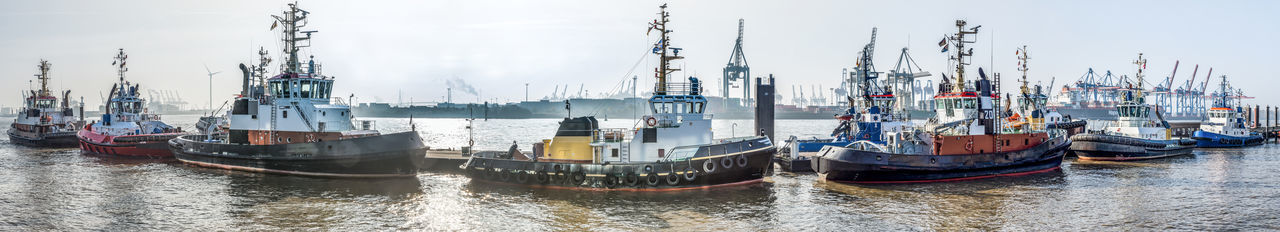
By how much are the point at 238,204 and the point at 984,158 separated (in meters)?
25.5

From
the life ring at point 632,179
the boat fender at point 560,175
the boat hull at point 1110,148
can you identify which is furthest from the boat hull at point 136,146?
the boat hull at point 1110,148

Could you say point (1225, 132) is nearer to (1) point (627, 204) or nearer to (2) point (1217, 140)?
(2) point (1217, 140)

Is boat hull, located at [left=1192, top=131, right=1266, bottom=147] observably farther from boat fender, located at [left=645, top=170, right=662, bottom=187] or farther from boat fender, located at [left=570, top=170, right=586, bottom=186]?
boat fender, located at [left=570, top=170, right=586, bottom=186]

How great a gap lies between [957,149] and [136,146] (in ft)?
134

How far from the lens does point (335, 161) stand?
2697 centimetres

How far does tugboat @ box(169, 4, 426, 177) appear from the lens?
26.8 m

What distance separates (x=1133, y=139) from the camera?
3834 centimetres

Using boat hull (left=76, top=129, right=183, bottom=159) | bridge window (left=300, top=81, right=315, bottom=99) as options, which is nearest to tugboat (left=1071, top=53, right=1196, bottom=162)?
bridge window (left=300, top=81, right=315, bottom=99)

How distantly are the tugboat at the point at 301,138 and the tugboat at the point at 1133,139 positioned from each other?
32.5 m

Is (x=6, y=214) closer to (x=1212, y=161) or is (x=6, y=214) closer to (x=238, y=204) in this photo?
(x=238, y=204)

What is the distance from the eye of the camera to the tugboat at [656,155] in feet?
75.6

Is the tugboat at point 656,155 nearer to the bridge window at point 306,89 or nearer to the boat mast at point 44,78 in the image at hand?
the bridge window at point 306,89

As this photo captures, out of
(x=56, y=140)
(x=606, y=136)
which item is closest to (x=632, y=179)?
(x=606, y=136)

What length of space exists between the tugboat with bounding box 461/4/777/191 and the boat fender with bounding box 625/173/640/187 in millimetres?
32
